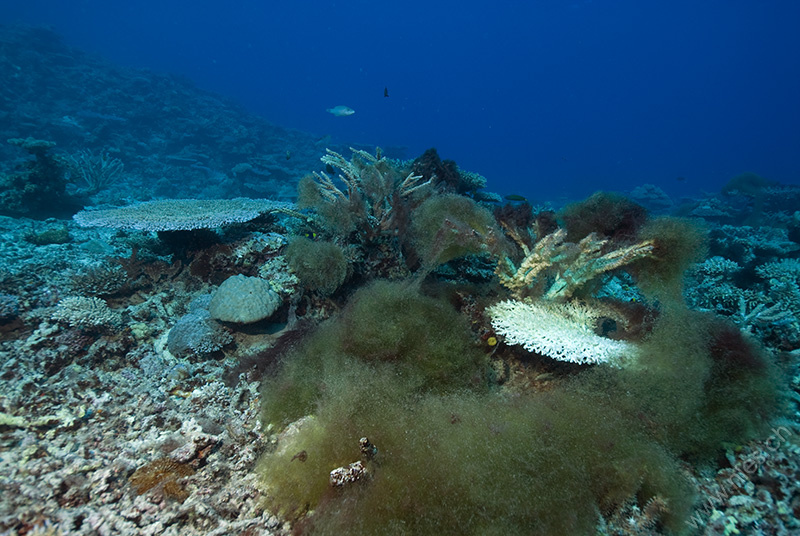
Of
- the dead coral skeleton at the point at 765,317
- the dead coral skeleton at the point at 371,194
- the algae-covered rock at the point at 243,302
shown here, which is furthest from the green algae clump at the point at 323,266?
the dead coral skeleton at the point at 765,317

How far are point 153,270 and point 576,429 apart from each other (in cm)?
655

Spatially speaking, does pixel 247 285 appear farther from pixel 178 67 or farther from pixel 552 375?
pixel 178 67

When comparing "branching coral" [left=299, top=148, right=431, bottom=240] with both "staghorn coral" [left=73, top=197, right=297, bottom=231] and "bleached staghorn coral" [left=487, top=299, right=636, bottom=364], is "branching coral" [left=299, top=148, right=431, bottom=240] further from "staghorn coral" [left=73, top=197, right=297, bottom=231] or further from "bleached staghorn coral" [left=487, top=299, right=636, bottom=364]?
"bleached staghorn coral" [left=487, top=299, right=636, bottom=364]

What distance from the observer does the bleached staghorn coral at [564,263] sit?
3.30 m

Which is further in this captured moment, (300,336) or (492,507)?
(300,336)

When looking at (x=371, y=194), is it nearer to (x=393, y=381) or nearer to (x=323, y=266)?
(x=323, y=266)

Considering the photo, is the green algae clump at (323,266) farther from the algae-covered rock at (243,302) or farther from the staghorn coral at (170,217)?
the staghorn coral at (170,217)

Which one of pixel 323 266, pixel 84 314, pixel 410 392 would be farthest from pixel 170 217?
pixel 410 392

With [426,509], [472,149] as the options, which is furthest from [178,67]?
[426,509]

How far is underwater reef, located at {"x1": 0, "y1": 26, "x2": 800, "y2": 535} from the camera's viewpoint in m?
2.22

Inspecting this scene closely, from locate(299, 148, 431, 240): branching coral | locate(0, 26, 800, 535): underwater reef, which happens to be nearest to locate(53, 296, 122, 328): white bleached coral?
locate(0, 26, 800, 535): underwater reef

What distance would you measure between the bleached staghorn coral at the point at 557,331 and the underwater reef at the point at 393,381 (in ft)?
0.08

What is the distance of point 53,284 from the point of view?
5.00 meters

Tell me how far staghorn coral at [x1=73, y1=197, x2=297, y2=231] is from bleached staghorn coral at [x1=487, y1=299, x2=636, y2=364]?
4236 mm
